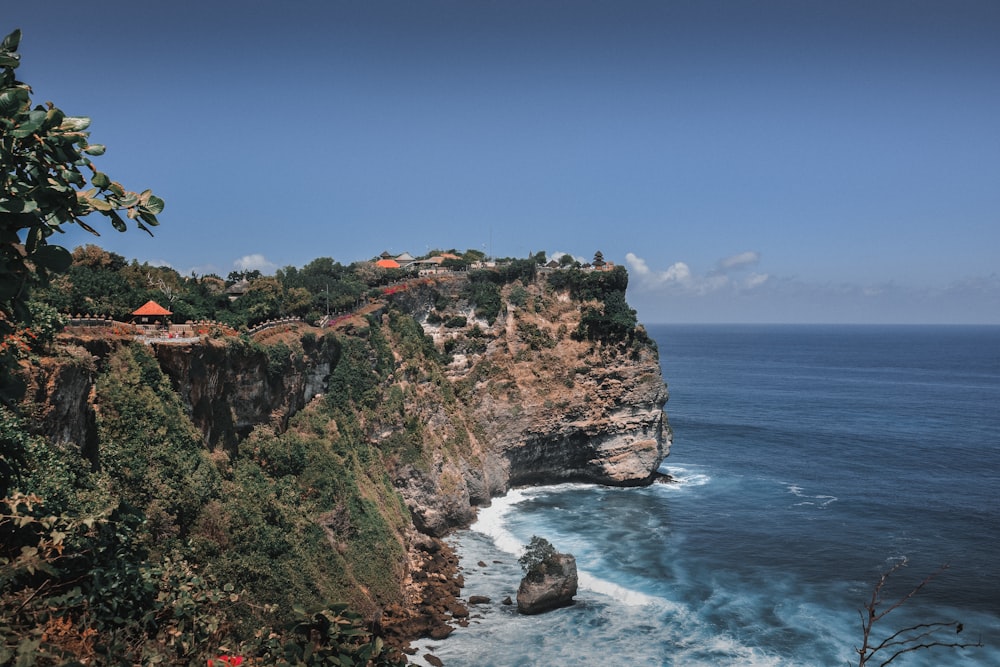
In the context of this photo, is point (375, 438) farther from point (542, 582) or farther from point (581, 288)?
point (581, 288)

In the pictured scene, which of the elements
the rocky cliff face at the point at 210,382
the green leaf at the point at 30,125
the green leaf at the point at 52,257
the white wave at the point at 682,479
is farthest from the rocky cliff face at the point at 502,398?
the green leaf at the point at 30,125

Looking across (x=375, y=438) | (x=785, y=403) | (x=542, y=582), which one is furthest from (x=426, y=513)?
(x=785, y=403)

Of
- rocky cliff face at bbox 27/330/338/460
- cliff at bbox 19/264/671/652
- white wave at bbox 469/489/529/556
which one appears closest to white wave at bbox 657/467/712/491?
cliff at bbox 19/264/671/652

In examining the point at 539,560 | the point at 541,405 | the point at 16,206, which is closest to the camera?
the point at 16,206

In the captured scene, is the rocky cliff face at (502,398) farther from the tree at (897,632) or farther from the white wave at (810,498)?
the tree at (897,632)

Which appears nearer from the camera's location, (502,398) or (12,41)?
(12,41)

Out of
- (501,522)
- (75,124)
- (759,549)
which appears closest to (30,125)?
(75,124)

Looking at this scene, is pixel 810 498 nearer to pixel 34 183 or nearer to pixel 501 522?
pixel 501 522
